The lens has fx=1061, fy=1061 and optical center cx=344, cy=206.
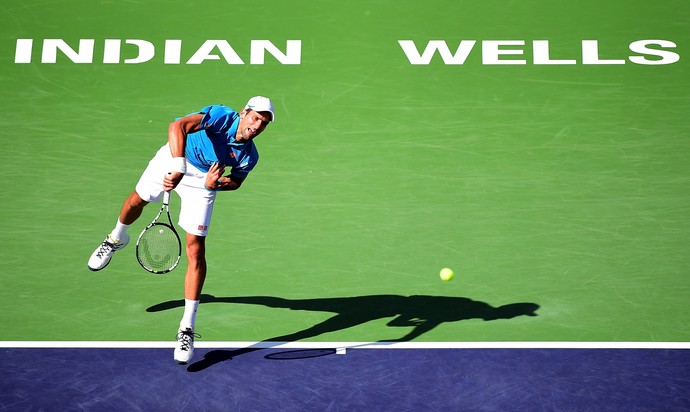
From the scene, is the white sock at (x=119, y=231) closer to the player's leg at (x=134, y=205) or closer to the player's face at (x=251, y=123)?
the player's leg at (x=134, y=205)

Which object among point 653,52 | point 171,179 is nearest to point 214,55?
point 171,179

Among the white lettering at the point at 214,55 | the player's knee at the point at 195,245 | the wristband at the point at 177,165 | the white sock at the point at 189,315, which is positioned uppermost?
the white lettering at the point at 214,55

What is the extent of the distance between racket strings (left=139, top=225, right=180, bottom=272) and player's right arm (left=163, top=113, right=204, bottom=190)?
0.93 meters

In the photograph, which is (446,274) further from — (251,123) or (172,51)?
(172,51)

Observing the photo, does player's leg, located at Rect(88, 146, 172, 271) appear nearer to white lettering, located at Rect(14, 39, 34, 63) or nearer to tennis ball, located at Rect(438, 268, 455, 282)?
tennis ball, located at Rect(438, 268, 455, 282)

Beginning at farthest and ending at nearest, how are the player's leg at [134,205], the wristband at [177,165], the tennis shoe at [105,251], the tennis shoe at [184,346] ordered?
1. the tennis shoe at [105,251]
2. the player's leg at [134,205]
3. the tennis shoe at [184,346]
4. the wristband at [177,165]

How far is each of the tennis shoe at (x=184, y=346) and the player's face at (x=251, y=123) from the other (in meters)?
1.78

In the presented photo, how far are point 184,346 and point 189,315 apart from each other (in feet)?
0.92

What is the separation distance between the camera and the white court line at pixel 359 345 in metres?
9.60

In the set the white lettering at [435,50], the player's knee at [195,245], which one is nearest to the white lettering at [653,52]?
the white lettering at [435,50]

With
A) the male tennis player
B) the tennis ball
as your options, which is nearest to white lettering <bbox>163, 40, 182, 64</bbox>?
the male tennis player

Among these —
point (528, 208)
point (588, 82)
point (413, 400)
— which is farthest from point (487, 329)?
point (588, 82)

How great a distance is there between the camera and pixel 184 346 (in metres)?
9.22

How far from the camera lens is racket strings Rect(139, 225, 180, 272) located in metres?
9.62
